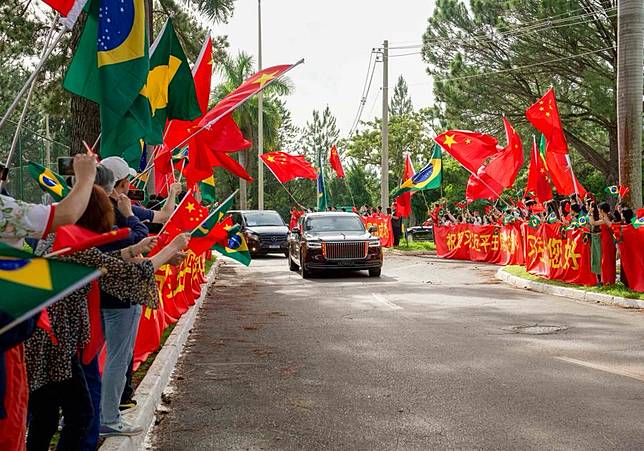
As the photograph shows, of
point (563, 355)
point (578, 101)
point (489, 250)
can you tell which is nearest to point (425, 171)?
point (489, 250)

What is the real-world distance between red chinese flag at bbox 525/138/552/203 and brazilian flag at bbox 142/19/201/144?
12694mm

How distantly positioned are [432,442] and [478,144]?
1745 cm

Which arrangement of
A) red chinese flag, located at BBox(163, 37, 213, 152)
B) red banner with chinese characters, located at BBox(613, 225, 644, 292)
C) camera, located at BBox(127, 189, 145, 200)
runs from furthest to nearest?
red banner with chinese characters, located at BBox(613, 225, 644, 292), red chinese flag, located at BBox(163, 37, 213, 152), camera, located at BBox(127, 189, 145, 200)

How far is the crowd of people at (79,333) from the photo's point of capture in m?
3.10

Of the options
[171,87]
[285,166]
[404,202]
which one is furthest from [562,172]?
[404,202]

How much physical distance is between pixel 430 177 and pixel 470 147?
27.0 ft

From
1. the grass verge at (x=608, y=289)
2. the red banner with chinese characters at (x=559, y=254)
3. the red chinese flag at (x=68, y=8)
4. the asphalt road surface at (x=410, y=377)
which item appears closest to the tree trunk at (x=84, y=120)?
the asphalt road surface at (x=410, y=377)

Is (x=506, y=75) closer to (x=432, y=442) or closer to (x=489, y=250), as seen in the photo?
(x=489, y=250)

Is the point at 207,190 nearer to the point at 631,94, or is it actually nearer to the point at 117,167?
the point at 631,94

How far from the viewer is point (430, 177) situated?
30328 mm

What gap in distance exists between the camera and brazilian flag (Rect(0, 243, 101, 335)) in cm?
251

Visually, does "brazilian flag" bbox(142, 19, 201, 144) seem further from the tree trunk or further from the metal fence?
the tree trunk

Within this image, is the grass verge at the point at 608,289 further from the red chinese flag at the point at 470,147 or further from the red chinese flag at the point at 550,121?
the red chinese flag at the point at 470,147

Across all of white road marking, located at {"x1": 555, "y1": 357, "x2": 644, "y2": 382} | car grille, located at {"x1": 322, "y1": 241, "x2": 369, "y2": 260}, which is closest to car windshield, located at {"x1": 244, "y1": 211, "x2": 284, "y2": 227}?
car grille, located at {"x1": 322, "y1": 241, "x2": 369, "y2": 260}
